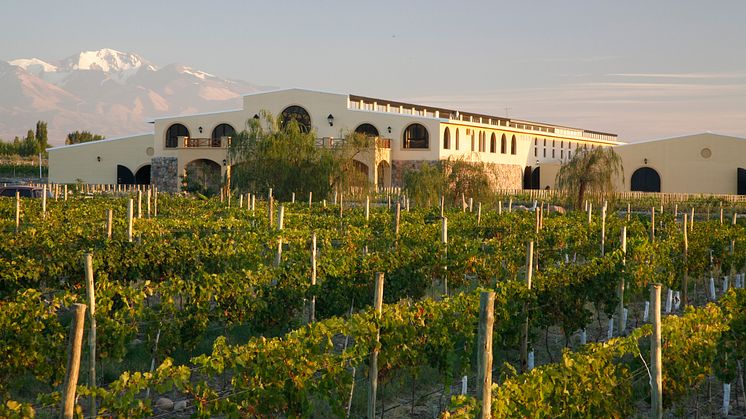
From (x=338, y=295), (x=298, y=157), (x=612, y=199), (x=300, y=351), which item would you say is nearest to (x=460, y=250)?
(x=338, y=295)

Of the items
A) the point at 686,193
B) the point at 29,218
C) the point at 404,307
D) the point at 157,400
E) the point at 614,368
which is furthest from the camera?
the point at 686,193

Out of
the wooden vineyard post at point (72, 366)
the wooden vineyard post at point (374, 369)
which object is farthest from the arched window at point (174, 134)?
the wooden vineyard post at point (72, 366)

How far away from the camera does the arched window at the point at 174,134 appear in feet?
182

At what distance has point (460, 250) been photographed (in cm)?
Result: 1530

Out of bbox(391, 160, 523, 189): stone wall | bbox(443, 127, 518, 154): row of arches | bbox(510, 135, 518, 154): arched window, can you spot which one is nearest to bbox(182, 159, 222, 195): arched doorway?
bbox(391, 160, 523, 189): stone wall

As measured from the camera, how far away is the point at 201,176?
53500 mm

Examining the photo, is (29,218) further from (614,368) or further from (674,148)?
(674,148)

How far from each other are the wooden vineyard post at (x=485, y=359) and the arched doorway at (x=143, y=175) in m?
53.5

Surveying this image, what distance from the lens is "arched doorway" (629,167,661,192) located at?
51.6 meters

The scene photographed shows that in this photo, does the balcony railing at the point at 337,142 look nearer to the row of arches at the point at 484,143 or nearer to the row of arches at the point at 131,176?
the row of arches at the point at 484,143

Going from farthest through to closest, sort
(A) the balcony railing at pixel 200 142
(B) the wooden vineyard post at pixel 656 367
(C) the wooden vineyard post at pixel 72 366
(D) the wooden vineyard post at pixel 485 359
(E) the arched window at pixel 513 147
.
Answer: (E) the arched window at pixel 513 147
(A) the balcony railing at pixel 200 142
(B) the wooden vineyard post at pixel 656 367
(D) the wooden vineyard post at pixel 485 359
(C) the wooden vineyard post at pixel 72 366

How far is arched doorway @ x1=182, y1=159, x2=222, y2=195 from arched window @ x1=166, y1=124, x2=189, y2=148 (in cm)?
227

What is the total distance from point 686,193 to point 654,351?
44285mm

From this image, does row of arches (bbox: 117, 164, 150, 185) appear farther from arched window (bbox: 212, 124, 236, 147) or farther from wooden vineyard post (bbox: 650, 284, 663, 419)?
wooden vineyard post (bbox: 650, 284, 663, 419)
